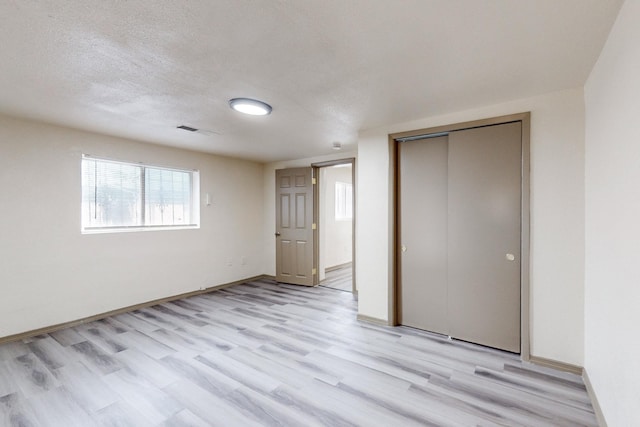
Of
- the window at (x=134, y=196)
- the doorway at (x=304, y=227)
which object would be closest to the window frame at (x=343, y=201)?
the doorway at (x=304, y=227)

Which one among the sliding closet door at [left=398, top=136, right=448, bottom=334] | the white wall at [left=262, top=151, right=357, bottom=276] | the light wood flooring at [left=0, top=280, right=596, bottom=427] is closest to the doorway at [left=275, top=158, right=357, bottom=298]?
the white wall at [left=262, top=151, right=357, bottom=276]

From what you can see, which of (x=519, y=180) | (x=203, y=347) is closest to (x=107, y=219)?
(x=203, y=347)

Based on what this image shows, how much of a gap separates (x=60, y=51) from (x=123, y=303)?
10.8ft

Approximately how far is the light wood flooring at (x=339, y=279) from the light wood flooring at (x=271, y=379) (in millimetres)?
1731

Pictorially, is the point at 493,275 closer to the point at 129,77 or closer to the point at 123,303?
the point at 129,77

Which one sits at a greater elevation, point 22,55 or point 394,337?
point 22,55

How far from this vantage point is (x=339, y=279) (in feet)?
19.3

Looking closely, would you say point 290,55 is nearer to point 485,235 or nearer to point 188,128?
point 188,128

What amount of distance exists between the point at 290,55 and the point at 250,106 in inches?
37.1

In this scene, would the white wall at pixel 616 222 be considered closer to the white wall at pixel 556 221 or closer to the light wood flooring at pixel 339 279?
the white wall at pixel 556 221

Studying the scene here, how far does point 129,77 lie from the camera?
2.21 metres

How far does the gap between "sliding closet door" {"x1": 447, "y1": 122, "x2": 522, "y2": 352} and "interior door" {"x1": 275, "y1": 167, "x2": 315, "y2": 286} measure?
2770mm

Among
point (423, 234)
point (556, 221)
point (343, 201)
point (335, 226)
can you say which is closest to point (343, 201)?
point (343, 201)

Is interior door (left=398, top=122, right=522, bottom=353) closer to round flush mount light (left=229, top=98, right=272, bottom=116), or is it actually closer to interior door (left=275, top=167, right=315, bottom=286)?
round flush mount light (left=229, top=98, right=272, bottom=116)
